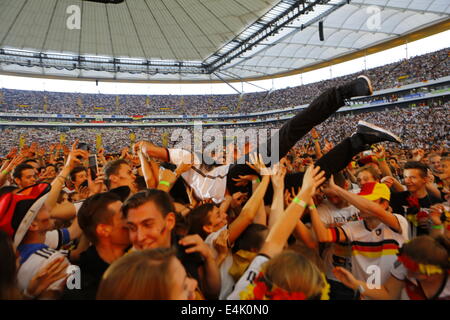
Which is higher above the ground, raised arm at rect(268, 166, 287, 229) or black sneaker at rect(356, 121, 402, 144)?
black sneaker at rect(356, 121, 402, 144)

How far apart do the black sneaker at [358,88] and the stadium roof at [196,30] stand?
1294 cm

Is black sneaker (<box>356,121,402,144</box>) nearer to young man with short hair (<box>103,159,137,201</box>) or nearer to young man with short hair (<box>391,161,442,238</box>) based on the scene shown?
young man with short hair (<box>391,161,442,238</box>)

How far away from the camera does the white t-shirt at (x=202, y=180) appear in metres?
2.93

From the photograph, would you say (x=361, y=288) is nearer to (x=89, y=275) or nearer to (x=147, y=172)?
(x=89, y=275)

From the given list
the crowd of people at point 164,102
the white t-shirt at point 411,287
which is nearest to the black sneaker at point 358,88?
the white t-shirt at point 411,287

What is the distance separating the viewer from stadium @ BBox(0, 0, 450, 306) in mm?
1643

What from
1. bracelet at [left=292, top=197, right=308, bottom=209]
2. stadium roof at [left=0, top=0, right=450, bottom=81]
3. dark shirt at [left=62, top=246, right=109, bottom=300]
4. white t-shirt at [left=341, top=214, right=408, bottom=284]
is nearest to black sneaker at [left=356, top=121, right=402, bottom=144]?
white t-shirt at [left=341, top=214, right=408, bottom=284]

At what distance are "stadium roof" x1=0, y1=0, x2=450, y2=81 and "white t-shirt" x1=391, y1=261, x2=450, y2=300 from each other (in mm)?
14977

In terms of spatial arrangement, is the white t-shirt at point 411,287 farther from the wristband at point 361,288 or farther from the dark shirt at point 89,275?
the dark shirt at point 89,275

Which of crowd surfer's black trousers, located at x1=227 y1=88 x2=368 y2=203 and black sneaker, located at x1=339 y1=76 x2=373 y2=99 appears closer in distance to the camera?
black sneaker, located at x1=339 y1=76 x2=373 y2=99

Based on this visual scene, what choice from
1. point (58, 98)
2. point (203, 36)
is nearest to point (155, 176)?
point (203, 36)
